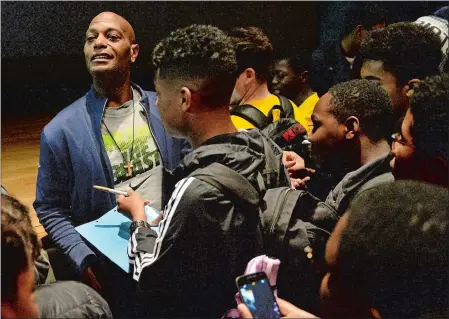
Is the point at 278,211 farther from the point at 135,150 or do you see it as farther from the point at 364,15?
the point at 364,15

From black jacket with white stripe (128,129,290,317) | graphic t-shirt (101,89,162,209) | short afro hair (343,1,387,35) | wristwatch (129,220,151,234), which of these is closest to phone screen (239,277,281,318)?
black jacket with white stripe (128,129,290,317)

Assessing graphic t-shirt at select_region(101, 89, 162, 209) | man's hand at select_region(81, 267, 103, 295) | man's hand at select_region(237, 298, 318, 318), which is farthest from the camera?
graphic t-shirt at select_region(101, 89, 162, 209)

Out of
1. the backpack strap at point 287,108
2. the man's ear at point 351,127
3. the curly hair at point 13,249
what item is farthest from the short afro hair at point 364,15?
the curly hair at point 13,249

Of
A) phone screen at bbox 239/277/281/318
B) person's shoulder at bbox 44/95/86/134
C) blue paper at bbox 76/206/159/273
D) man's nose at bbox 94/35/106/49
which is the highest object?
man's nose at bbox 94/35/106/49

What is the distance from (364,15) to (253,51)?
5.18 ft

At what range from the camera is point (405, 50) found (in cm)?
227

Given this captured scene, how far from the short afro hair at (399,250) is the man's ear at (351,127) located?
84 cm

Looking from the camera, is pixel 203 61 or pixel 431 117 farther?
pixel 203 61

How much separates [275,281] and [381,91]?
94 centimetres

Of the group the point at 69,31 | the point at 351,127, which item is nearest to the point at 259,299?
→ the point at 351,127

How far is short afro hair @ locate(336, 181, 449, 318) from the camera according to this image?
929 millimetres

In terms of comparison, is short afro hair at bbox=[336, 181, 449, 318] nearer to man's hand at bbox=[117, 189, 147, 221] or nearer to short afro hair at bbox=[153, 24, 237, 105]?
short afro hair at bbox=[153, 24, 237, 105]

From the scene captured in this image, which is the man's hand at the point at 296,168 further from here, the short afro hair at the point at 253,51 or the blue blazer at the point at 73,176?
the blue blazer at the point at 73,176

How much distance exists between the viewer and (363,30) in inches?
135
